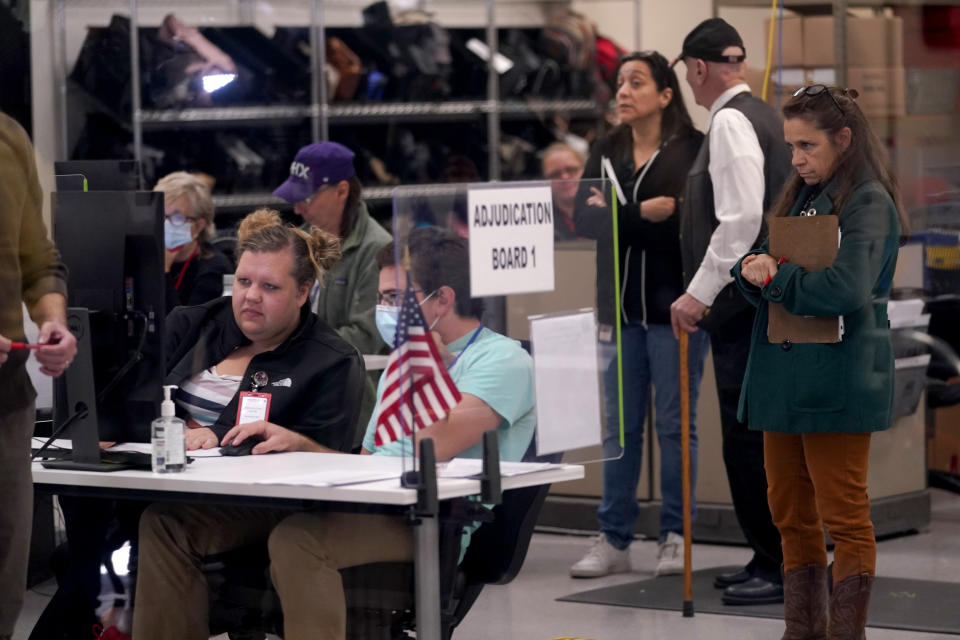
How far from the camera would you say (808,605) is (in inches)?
155

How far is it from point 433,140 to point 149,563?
6094mm

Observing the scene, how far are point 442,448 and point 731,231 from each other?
173 centimetres

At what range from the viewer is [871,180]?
12.4ft

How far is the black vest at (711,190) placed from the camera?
453cm

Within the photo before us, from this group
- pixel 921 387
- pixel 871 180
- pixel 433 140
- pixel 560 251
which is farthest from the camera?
pixel 433 140

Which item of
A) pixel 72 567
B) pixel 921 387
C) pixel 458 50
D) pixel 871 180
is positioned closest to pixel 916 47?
pixel 921 387

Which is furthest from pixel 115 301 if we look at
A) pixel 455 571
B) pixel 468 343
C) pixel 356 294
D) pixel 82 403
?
pixel 356 294

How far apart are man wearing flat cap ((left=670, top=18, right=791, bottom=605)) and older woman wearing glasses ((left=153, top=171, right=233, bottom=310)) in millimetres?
1867

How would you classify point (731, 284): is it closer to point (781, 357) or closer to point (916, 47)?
point (781, 357)

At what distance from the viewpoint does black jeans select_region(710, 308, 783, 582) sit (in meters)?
4.60

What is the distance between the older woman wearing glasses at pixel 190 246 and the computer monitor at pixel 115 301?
213 centimetres

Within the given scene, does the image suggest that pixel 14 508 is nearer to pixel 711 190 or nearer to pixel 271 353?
pixel 271 353

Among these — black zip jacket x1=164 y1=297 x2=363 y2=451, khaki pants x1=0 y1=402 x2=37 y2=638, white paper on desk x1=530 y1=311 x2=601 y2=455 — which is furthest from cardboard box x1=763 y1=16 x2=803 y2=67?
khaki pants x1=0 y1=402 x2=37 y2=638

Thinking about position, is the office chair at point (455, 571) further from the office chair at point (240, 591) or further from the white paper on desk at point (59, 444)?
the white paper on desk at point (59, 444)
